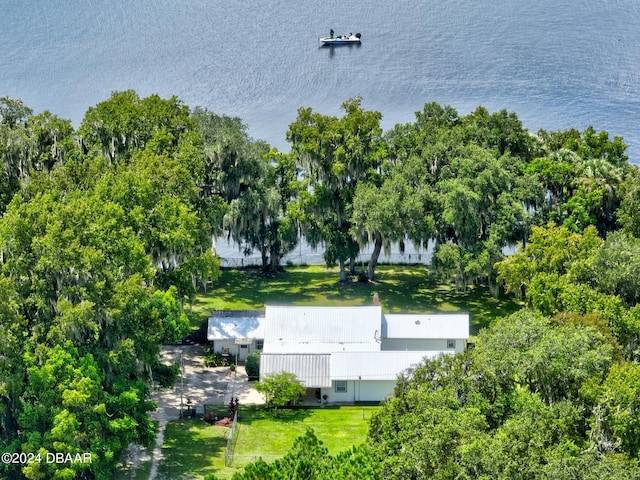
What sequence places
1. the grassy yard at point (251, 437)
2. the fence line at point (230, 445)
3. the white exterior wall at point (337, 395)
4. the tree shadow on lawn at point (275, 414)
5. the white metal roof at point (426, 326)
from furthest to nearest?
the white metal roof at point (426, 326) → the white exterior wall at point (337, 395) → the tree shadow on lawn at point (275, 414) → the fence line at point (230, 445) → the grassy yard at point (251, 437)

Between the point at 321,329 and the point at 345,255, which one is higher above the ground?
the point at 345,255

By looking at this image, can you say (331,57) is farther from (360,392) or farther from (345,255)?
(360,392)

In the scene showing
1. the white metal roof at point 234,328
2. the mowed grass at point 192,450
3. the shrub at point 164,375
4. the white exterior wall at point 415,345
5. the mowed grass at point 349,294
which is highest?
the mowed grass at point 349,294

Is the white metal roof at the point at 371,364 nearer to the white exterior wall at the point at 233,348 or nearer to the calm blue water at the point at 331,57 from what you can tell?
the white exterior wall at the point at 233,348

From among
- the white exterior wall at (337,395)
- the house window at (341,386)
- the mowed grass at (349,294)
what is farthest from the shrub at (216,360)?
the house window at (341,386)

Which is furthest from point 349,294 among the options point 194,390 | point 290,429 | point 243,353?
point 290,429

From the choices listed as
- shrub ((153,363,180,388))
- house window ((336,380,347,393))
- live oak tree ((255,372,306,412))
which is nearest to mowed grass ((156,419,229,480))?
shrub ((153,363,180,388))

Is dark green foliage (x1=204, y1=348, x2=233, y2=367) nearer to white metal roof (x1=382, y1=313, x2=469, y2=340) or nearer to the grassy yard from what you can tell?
the grassy yard
